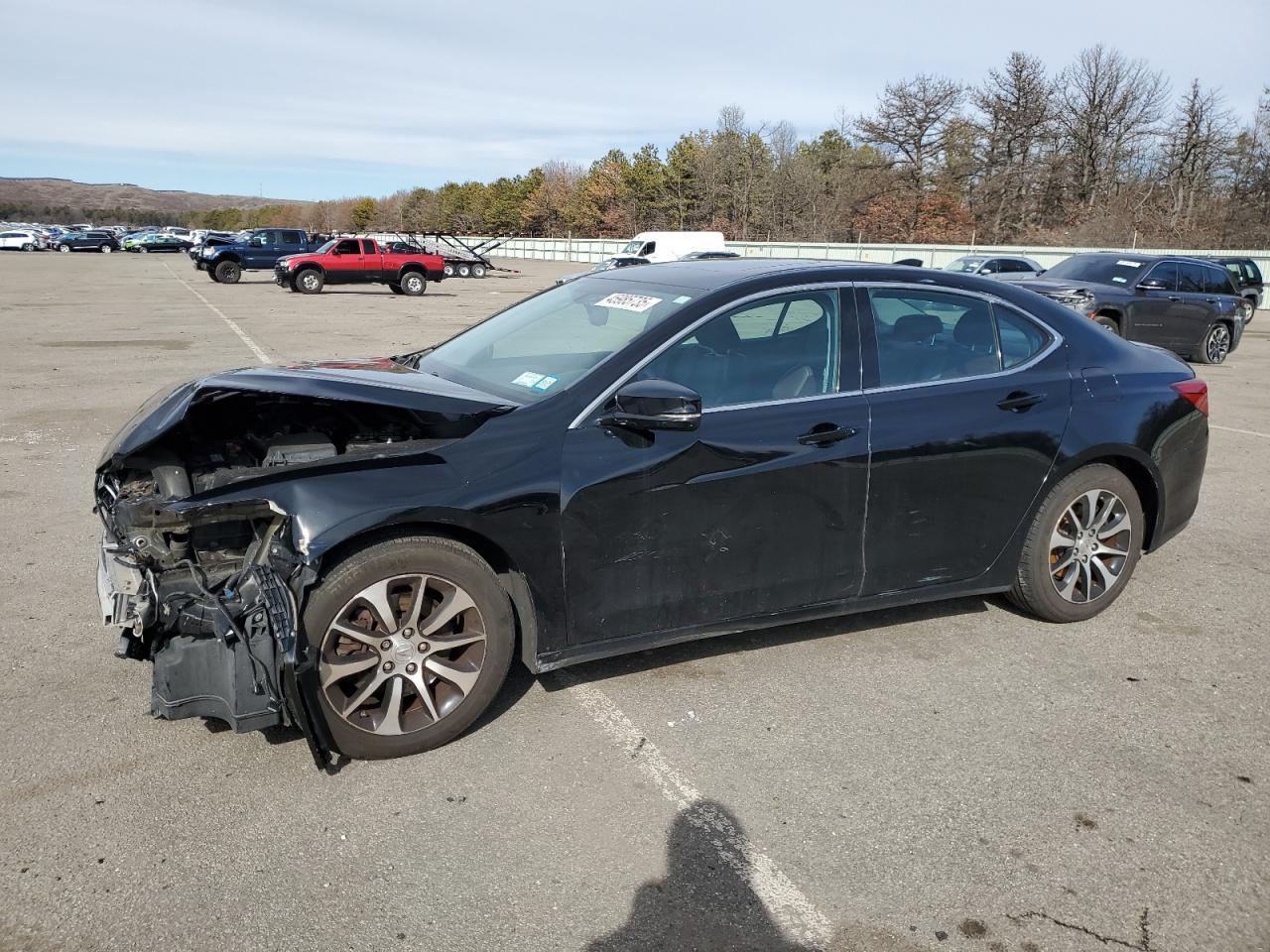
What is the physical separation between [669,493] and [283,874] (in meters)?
1.77

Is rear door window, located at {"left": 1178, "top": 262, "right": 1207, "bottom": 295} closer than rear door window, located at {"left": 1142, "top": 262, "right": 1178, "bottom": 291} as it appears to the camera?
No

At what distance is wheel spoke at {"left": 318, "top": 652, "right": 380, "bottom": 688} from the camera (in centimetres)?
328

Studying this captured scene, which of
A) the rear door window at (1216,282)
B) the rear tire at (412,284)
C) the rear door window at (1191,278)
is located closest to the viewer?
the rear door window at (1191,278)

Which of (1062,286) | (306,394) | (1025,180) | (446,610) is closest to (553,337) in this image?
(306,394)

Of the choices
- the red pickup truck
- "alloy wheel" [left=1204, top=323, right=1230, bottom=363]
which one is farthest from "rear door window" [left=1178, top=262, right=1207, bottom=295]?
the red pickup truck

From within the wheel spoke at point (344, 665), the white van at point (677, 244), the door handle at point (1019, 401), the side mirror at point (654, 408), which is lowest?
the wheel spoke at point (344, 665)

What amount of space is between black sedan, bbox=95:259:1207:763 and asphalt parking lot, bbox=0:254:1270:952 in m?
0.30

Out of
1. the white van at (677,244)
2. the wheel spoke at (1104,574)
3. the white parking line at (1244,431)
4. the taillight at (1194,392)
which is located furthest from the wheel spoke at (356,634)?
the white van at (677,244)

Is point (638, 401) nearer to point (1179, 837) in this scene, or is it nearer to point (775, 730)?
point (775, 730)

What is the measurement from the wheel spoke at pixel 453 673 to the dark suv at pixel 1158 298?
12.7 m

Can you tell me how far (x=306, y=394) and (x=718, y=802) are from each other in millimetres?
2044

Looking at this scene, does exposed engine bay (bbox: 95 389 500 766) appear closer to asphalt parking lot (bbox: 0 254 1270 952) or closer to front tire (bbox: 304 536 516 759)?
front tire (bbox: 304 536 516 759)

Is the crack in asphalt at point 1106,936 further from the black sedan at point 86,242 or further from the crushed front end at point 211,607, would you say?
the black sedan at point 86,242

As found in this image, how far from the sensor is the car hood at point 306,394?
3.65m
